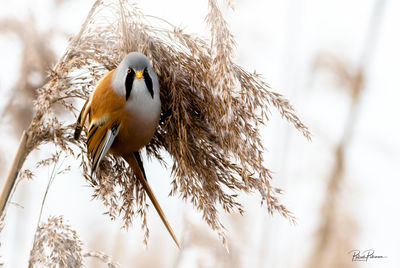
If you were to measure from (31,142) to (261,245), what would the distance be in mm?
2455

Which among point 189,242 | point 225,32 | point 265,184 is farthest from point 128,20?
point 189,242

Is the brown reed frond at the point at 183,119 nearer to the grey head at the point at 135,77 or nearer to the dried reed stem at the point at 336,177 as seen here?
the grey head at the point at 135,77

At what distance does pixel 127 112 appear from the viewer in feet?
5.84

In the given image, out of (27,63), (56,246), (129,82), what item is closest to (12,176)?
(56,246)

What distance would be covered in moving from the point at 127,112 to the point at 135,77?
151mm

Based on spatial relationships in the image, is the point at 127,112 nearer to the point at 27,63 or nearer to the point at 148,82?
the point at 148,82

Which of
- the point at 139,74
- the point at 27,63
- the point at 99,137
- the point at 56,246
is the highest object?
the point at 27,63

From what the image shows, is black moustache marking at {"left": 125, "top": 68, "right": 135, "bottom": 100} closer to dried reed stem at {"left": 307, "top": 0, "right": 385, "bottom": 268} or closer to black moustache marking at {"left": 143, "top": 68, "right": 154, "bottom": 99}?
black moustache marking at {"left": 143, "top": 68, "right": 154, "bottom": 99}

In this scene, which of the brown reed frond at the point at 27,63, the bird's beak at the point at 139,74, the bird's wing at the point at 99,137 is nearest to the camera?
the bird's beak at the point at 139,74

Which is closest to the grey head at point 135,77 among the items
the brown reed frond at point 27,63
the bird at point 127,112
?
the bird at point 127,112

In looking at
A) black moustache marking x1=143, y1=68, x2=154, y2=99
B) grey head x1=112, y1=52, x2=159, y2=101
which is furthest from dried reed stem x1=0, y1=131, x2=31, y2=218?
black moustache marking x1=143, y1=68, x2=154, y2=99

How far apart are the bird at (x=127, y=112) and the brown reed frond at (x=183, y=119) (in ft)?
0.31

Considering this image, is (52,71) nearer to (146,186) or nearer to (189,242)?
(146,186)

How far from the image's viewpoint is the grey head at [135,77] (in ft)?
5.47
